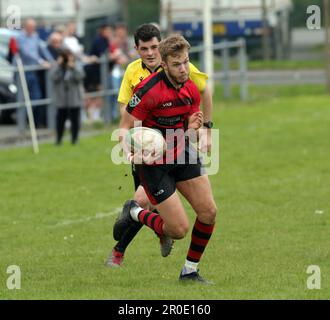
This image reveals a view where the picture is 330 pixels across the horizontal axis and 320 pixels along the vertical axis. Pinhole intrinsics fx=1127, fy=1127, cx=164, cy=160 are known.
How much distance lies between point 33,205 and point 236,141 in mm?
7017

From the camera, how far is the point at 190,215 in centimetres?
1370

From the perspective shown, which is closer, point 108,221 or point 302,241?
point 302,241

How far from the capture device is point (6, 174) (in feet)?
57.5

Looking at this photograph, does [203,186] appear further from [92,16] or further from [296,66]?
[296,66]

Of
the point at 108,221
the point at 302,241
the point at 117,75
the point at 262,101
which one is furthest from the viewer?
the point at 262,101

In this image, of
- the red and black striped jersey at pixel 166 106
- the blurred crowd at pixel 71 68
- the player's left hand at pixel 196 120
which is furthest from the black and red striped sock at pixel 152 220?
the blurred crowd at pixel 71 68

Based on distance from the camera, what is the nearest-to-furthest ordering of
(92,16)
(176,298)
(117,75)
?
1. (176,298)
2. (117,75)
3. (92,16)

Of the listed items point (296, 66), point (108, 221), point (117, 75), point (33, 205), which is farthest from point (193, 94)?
point (296, 66)

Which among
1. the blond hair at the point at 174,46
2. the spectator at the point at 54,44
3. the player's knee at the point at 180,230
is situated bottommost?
the player's knee at the point at 180,230

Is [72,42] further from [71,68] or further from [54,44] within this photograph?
[71,68]

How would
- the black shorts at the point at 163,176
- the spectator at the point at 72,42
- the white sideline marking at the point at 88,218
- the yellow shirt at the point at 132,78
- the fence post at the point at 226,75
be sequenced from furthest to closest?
the fence post at the point at 226,75
the spectator at the point at 72,42
the white sideline marking at the point at 88,218
the yellow shirt at the point at 132,78
the black shorts at the point at 163,176

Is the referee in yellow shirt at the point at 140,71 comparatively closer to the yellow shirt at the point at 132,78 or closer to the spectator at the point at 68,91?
the yellow shirt at the point at 132,78

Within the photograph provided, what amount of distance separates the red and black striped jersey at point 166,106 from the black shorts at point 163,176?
13 cm

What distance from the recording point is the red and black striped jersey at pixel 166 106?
920 centimetres
